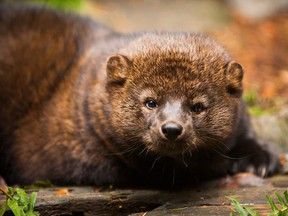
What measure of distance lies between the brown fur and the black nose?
0.05 m

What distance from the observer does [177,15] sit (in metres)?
14.3

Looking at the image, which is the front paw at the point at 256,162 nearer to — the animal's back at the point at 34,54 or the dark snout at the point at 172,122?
the dark snout at the point at 172,122

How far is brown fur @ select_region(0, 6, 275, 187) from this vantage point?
5.08 meters

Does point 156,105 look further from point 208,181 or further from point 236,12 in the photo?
point 236,12

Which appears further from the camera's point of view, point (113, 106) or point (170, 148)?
point (113, 106)

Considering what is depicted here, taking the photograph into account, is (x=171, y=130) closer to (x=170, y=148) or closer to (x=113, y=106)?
(x=170, y=148)

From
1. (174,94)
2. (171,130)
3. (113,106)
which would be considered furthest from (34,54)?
(171,130)

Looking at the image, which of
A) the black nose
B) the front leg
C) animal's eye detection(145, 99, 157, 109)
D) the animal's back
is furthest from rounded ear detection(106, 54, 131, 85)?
the front leg

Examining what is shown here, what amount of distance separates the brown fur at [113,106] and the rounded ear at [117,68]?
→ 0.4 inches

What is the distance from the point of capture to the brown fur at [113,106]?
16.7 feet

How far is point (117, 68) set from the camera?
5.48m

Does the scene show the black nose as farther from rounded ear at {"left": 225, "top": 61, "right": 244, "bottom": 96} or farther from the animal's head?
rounded ear at {"left": 225, "top": 61, "right": 244, "bottom": 96}

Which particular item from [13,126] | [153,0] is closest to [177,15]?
[153,0]

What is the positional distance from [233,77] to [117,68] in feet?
3.65
